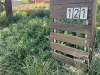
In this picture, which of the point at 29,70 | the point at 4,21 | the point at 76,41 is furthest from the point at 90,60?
the point at 4,21

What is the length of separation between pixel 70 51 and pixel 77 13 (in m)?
0.81

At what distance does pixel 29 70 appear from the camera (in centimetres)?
416

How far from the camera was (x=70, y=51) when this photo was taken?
4.39 m

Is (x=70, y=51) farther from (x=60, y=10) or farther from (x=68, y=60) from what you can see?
(x=60, y=10)

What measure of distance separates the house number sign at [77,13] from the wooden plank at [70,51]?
25.5 inches

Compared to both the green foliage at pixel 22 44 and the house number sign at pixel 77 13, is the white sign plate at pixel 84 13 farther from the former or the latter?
the green foliage at pixel 22 44

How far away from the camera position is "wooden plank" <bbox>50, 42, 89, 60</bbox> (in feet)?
13.1

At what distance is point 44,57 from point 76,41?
1.07 metres

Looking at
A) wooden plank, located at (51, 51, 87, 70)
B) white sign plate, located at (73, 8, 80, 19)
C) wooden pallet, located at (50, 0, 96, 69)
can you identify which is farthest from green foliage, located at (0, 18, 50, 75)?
white sign plate, located at (73, 8, 80, 19)

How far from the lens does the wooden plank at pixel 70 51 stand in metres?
4.01

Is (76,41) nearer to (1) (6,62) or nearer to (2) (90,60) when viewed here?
(2) (90,60)

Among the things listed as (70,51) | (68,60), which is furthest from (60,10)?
(68,60)

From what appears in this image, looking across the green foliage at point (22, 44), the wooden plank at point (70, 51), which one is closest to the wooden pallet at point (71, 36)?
the wooden plank at point (70, 51)

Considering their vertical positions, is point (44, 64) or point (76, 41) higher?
point (76, 41)
